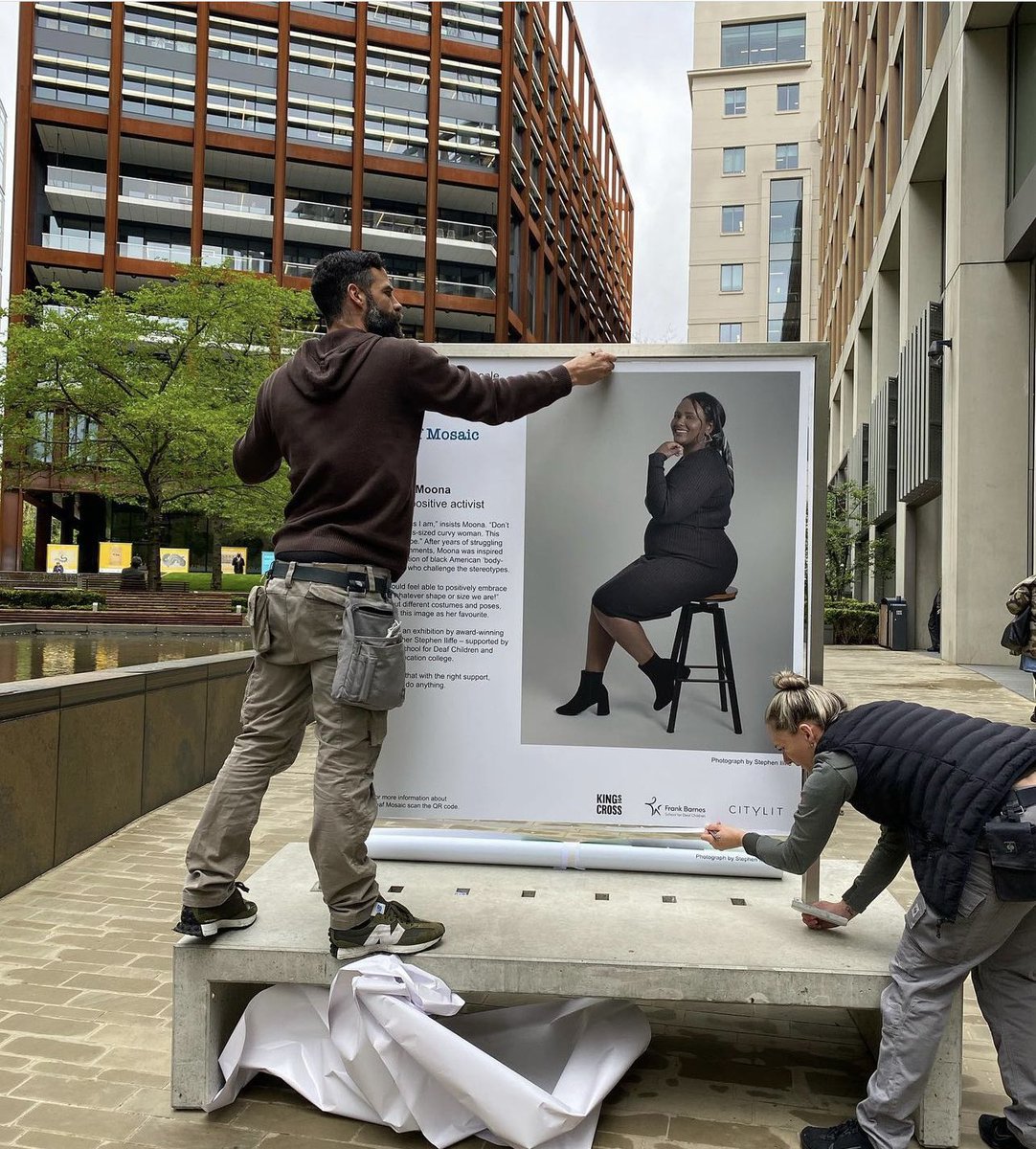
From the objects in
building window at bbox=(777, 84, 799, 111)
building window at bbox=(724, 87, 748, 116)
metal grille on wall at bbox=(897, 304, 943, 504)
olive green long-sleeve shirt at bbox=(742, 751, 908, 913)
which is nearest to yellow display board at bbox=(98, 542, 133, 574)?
metal grille on wall at bbox=(897, 304, 943, 504)

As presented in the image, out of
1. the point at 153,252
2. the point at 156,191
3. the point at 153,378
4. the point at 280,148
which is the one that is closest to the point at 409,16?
the point at 280,148

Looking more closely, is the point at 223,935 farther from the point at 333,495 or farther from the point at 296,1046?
the point at 333,495

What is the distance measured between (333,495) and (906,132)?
92.3 feet

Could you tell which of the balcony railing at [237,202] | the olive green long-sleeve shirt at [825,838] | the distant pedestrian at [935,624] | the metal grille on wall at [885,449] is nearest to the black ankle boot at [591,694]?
the olive green long-sleeve shirt at [825,838]

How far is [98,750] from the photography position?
20.1ft

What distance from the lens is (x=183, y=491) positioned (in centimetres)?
3331

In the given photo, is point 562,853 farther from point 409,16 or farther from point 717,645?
point 409,16

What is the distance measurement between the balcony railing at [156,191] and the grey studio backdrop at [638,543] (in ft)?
172

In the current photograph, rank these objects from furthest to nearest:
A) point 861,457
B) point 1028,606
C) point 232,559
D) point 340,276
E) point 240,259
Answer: point 240,259
point 232,559
point 861,457
point 1028,606
point 340,276

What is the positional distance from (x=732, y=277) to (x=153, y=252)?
3358 centimetres

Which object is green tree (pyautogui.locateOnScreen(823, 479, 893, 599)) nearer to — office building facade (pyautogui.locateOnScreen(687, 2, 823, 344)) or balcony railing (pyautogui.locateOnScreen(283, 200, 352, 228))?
office building facade (pyautogui.locateOnScreen(687, 2, 823, 344))

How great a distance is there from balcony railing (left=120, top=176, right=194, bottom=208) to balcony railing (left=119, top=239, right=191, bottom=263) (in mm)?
2252

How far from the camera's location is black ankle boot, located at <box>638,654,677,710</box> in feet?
12.2

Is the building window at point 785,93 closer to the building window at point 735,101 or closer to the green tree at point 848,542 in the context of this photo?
the building window at point 735,101
